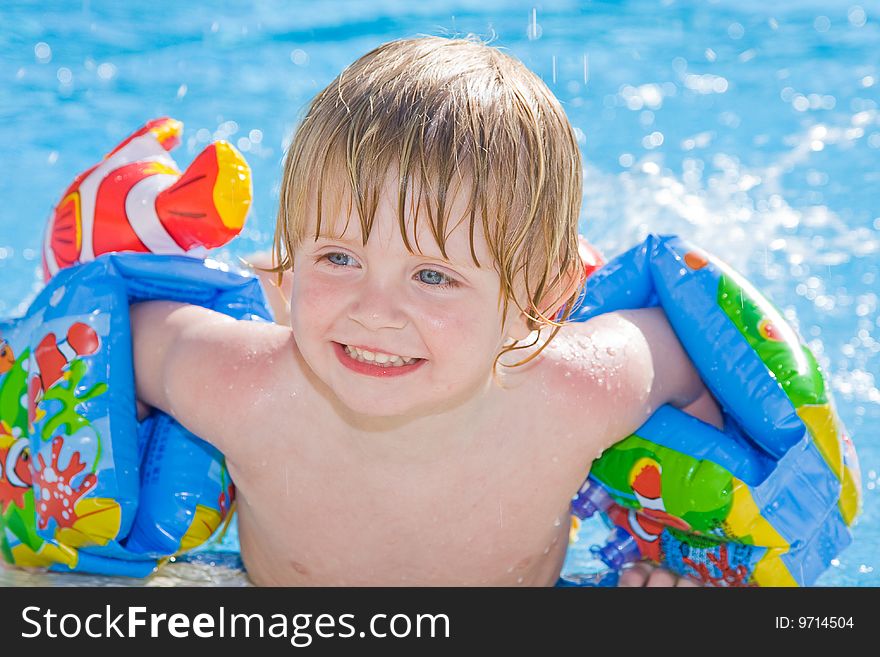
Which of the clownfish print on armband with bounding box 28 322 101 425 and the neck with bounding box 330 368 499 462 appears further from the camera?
the clownfish print on armband with bounding box 28 322 101 425

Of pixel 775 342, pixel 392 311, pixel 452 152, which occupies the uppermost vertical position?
pixel 452 152

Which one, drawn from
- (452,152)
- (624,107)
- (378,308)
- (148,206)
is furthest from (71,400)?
(624,107)

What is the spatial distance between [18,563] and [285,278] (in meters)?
0.97

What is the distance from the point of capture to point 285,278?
3.25 m

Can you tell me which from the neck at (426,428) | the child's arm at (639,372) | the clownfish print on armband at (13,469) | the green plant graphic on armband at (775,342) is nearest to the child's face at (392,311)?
the neck at (426,428)

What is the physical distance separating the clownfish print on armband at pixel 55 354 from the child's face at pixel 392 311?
69cm

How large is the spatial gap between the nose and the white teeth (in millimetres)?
102

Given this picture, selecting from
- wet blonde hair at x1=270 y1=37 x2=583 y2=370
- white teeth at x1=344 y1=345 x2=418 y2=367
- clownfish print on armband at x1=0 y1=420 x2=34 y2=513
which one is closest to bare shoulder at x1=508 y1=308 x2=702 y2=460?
wet blonde hair at x1=270 y1=37 x2=583 y2=370

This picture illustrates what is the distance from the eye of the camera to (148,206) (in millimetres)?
2830

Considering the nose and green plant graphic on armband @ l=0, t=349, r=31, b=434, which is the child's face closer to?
the nose

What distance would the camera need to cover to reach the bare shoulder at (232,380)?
252 cm

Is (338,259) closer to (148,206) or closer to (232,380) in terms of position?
(232,380)

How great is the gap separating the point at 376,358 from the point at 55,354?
35.6 inches

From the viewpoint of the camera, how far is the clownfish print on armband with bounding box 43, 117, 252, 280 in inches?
109
